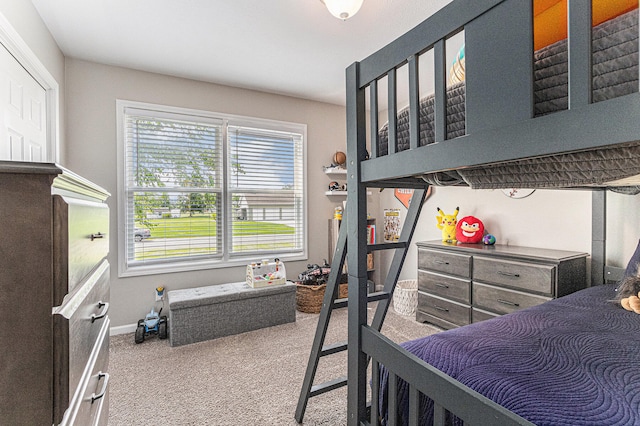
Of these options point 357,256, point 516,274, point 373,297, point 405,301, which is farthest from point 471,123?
point 405,301

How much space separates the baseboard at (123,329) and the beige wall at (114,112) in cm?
4

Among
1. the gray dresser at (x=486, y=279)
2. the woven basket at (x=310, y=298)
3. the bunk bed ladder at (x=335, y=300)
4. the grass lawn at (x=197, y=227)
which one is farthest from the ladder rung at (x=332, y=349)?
the grass lawn at (x=197, y=227)

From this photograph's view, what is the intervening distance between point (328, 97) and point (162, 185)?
2.12 m

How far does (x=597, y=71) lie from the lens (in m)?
0.53

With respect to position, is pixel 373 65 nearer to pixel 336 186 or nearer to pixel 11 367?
pixel 11 367

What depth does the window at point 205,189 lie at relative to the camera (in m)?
2.99

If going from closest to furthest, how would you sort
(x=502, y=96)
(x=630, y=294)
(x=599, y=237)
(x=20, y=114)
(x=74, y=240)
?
(x=502, y=96) → (x=74, y=240) → (x=630, y=294) → (x=20, y=114) → (x=599, y=237)

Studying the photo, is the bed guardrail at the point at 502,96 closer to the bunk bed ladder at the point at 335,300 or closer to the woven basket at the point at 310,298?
the bunk bed ladder at the point at 335,300

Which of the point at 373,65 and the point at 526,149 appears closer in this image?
the point at 526,149

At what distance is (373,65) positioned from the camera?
109 centimetres

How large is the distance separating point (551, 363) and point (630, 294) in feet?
3.19

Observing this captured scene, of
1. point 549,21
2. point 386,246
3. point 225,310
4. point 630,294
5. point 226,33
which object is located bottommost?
point 225,310

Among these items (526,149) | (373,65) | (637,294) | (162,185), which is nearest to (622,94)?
(526,149)

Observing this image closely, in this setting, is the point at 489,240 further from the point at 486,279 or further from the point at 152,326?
the point at 152,326
